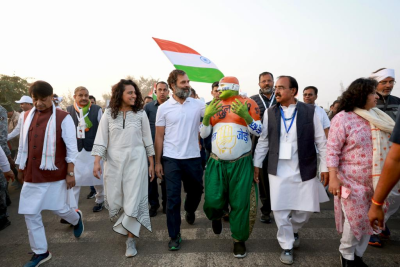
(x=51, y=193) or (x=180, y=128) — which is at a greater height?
(x=180, y=128)

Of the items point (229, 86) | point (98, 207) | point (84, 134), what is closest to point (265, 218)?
point (229, 86)

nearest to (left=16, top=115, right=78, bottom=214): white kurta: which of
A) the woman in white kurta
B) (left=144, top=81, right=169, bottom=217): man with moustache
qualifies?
the woman in white kurta

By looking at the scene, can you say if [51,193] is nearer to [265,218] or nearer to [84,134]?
[84,134]

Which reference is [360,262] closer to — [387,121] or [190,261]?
[387,121]

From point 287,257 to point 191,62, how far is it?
5214mm

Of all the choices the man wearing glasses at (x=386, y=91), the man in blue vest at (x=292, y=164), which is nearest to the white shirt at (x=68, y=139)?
the man in blue vest at (x=292, y=164)

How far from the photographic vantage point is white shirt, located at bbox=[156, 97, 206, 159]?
3.49 metres

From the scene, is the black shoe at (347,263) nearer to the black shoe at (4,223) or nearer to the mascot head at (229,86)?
the mascot head at (229,86)

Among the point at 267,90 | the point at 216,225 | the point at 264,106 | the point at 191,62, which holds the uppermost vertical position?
the point at 191,62

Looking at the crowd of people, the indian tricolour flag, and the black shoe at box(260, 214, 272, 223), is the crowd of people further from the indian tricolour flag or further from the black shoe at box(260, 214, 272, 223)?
the indian tricolour flag

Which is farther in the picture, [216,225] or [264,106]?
[264,106]

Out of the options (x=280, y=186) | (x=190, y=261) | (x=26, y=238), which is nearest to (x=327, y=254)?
(x=280, y=186)

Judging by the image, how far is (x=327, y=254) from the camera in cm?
310

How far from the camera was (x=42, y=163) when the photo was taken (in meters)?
3.08
